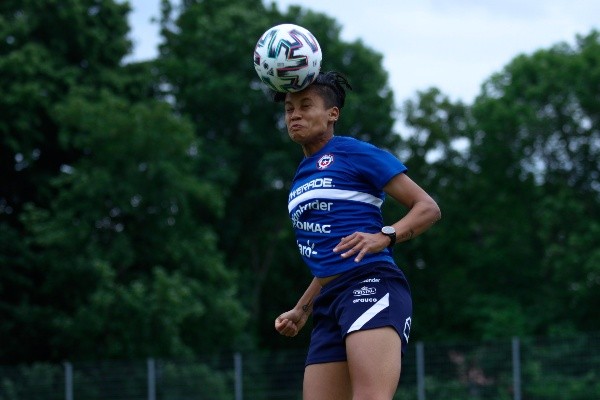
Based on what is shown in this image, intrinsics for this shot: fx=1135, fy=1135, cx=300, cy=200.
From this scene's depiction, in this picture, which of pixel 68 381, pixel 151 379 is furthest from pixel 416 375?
pixel 68 381

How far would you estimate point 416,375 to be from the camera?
20.2 metres

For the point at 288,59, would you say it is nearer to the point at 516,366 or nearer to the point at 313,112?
the point at 313,112

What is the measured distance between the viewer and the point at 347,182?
5.22m

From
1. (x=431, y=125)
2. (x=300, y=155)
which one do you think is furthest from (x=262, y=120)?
(x=431, y=125)

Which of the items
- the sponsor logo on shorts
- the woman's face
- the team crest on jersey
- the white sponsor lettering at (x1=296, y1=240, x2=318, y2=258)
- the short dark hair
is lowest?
the sponsor logo on shorts

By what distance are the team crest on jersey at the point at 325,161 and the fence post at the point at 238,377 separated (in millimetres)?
14837

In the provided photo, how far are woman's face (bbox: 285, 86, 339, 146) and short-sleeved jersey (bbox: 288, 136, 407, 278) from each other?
129 mm

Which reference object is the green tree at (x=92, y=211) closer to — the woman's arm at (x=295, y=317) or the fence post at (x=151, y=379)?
the fence post at (x=151, y=379)

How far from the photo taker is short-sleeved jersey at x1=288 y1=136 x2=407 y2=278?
5.19 m

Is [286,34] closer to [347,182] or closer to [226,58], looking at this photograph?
[347,182]

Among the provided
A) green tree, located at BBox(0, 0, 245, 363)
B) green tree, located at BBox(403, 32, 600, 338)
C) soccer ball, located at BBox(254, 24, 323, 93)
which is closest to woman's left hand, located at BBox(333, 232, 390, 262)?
soccer ball, located at BBox(254, 24, 323, 93)

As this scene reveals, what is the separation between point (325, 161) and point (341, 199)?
0.72ft

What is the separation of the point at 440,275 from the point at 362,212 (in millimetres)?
31797

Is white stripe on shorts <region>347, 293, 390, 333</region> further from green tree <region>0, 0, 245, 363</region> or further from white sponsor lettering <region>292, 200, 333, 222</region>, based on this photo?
green tree <region>0, 0, 245, 363</region>
